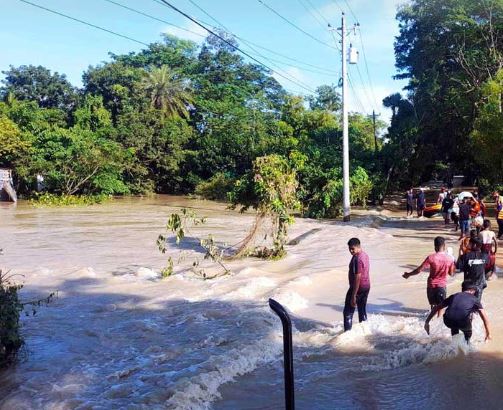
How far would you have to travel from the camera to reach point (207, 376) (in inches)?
262

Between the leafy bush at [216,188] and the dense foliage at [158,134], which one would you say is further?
the leafy bush at [216,188]

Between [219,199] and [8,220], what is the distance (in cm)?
1963

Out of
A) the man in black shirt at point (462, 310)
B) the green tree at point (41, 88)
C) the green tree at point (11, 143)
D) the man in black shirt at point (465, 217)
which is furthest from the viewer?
the green tree at point (41, 88)

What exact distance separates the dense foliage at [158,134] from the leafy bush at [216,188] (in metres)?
0.10

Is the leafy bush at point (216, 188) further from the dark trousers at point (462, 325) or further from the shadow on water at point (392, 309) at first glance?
the dark trousers at point (462, 325)

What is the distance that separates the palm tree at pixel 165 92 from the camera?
183ft

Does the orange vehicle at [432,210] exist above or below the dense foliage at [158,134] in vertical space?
below

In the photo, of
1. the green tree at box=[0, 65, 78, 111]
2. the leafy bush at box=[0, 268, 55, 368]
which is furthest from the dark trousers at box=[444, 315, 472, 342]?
the green tree at box=[0, 65, 78, 111]

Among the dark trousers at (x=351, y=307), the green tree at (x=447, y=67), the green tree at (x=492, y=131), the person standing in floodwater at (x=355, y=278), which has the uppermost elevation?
the green tree at (x=447, y=67)

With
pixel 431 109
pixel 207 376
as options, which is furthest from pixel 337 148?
pixel 207 376

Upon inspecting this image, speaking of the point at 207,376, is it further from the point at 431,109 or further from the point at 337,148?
the point at 431,109

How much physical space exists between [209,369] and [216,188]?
38.5 meters

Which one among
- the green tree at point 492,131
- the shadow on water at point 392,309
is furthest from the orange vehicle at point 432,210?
the shadow on water at point 392,309

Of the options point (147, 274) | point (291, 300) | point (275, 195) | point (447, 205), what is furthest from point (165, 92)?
point (291, 300)
